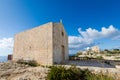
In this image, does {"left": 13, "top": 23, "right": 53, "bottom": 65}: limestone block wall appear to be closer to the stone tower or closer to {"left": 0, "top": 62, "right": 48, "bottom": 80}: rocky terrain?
the stone tower

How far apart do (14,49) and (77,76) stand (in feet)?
33.4

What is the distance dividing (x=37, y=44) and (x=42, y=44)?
0.69m

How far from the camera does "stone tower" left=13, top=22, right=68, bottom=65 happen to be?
9.54 meters

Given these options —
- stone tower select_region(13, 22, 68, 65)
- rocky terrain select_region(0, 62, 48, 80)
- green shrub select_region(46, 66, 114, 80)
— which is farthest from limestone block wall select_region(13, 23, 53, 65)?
green shrub select_region(46, 66, 114, 80)

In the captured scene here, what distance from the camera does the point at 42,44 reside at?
33.2 ft

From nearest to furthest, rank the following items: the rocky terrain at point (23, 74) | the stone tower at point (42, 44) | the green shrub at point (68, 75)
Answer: the green shrub at point (68, 75)
the rocky terrain at point (23, 74)
the stone tower at point (42, 44)

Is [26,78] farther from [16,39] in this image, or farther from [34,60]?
[16,39]

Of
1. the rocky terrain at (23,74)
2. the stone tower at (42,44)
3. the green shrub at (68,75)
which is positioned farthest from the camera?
the stone tower at (42,44)

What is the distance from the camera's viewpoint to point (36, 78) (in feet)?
19.0

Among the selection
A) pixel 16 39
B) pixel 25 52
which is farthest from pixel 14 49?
pixel 25 52

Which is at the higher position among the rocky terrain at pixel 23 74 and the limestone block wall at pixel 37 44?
the limestone block wall at pixel 37 44

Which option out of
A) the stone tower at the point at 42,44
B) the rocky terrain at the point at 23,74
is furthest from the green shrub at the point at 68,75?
the stone tower at the point at 42,44

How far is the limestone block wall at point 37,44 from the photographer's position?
960 cm

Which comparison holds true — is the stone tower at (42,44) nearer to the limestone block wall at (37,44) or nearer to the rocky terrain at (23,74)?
the limestone block wall at (37,44)
